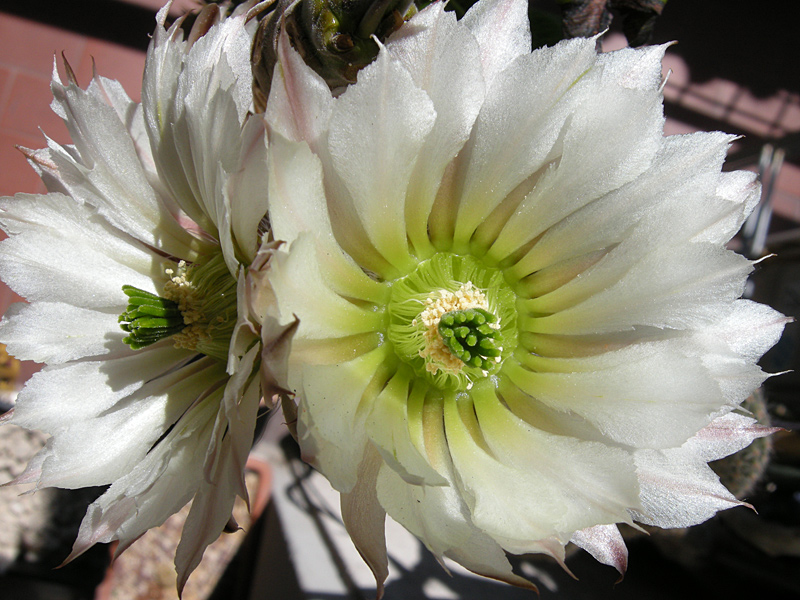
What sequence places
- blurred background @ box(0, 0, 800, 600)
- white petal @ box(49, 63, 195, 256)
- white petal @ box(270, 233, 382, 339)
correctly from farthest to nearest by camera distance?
blurred background @ box(0, 0, 800, 600) < white petal @ box(49, 63, 195, 256) < white petal @ box(270, 233, 382, 339)

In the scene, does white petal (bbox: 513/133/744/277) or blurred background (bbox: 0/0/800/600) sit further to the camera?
blurred background (bbox: 0/0/800/600)

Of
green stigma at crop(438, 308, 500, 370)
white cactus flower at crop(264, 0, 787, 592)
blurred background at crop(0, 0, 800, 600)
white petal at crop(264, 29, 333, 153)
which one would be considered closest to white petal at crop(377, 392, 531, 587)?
white cactus flower at crop(264, 0, 787, 592)

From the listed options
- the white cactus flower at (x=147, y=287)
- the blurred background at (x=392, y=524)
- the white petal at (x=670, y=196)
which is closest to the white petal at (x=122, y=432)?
the white cactus flower at (x=147, y=287)

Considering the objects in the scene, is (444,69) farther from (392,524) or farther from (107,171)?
(392,524)

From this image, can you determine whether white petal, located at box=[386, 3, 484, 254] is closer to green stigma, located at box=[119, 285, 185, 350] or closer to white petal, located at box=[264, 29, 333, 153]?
white petal, located at box=[264, 29, 333, 153]

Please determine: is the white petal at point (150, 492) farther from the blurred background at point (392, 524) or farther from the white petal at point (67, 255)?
the blurred background at point (392, 524)

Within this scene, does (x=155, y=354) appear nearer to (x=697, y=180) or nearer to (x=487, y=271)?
(x=487, y=271)

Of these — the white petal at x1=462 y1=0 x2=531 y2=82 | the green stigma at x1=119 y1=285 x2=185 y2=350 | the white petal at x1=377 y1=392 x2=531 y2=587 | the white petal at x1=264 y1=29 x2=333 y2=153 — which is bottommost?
the white petal at x1=377 y1=392 x2=531 y2=587

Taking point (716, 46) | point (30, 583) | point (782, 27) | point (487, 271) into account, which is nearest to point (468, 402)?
point (487, 271)
